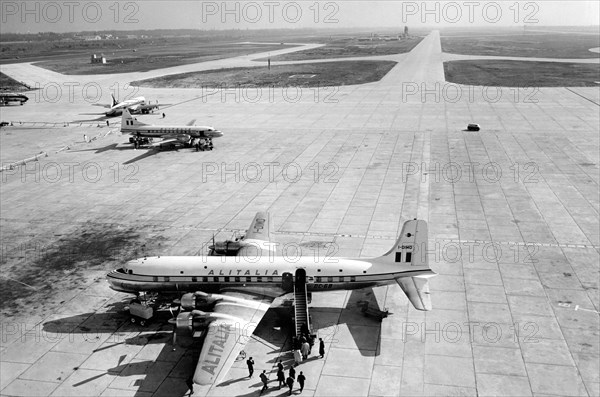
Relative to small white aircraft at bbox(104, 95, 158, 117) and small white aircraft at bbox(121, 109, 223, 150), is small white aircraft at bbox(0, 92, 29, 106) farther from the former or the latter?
small white aircraft at bbox(121, 109, 223, 150)

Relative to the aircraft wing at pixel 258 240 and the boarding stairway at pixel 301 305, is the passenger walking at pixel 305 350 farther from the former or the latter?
the aircraft wing at pixel 258 240

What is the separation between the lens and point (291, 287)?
114 feet

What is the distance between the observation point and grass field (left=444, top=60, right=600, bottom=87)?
470ft

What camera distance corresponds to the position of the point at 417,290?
109 ft

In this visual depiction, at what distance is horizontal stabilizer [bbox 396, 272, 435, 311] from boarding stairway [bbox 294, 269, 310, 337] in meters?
6.25

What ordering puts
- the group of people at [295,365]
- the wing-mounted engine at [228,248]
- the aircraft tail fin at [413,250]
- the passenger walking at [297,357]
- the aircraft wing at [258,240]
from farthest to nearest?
the wing-mounted engine at [228,248]
the aircraft wing at [258,240]
the aircraft tail fin at [413,250]
the passenger walking at [297,357]
the group of people at [295,365]

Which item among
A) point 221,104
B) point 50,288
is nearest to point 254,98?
point 221,104

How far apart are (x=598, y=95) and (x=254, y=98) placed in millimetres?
81124

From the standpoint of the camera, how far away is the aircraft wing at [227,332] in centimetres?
2643

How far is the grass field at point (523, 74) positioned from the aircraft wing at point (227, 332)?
412 feet

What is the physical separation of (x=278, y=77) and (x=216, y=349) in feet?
485

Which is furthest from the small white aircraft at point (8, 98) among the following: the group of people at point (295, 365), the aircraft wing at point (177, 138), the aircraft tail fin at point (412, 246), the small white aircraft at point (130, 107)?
the group of people at point (295, 365)

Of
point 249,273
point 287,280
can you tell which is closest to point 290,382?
point 287,280

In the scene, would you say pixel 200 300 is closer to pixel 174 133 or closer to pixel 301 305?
pixel 301 305
